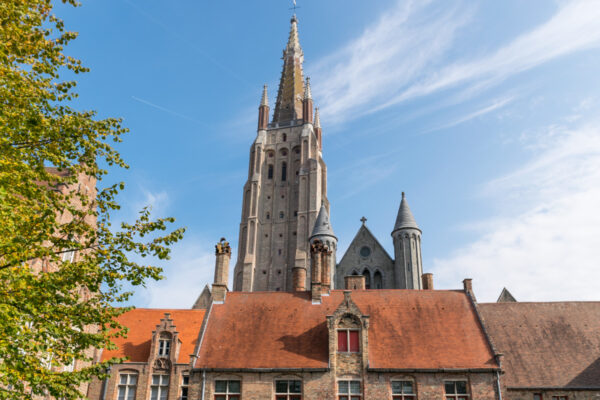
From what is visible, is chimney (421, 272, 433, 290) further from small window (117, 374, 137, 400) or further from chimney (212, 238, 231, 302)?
small window (117, 374, 137, 400)

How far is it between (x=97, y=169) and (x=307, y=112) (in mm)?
66101

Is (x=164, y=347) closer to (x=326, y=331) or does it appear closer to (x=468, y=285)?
(x=326, y=331)

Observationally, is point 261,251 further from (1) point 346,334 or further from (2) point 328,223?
(1) point 346,334

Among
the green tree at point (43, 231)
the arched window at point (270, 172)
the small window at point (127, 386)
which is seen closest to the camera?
the green tree at point (43, 231)

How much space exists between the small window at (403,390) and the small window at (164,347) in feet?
39.1

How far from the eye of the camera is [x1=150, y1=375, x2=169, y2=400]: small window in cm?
2631

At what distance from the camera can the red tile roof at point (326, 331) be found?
23.3 m

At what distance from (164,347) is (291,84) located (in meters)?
65.1

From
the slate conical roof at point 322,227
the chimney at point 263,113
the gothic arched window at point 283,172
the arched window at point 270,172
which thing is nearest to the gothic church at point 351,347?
the slate conical roof at point 322,227

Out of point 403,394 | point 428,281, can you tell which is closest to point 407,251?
point 428,281

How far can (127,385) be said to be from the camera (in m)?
26.4

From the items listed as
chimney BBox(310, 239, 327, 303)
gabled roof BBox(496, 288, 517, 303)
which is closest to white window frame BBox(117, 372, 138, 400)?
chimney BBox(310, 239, 327, 303)

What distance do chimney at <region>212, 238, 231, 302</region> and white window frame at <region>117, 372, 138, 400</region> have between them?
571cm

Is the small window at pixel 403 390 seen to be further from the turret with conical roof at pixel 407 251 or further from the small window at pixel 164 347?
the turret with conical roof at pixel 407 251
